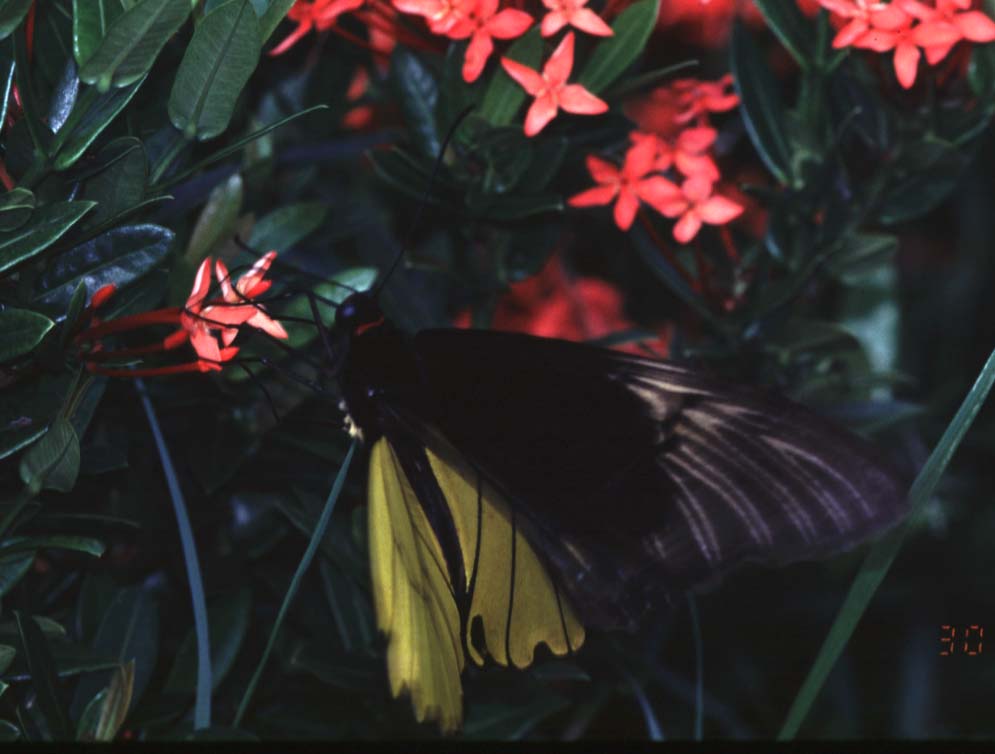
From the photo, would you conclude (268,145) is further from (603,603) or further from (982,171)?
(982,171)

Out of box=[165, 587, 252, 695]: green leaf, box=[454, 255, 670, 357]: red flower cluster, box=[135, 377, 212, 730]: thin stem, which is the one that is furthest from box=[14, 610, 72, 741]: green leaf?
box=[454, 255, 670, 357]: red flower cluster

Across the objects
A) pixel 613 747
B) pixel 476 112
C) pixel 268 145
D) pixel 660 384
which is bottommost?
pixel 613 747

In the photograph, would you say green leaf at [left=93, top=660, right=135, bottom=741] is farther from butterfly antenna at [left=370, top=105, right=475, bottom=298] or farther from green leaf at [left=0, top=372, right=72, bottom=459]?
butterfly antenna at [left=370, top=105, right=475, bottom=298]

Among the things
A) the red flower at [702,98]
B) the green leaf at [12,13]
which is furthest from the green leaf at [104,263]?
the red flower at [702,98]

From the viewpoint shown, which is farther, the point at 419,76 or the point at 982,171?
the point at 982,171

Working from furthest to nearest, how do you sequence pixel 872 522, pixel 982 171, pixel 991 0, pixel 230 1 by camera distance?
pixel 982 171 → pixel 991 0 → pixel 872 522 → pixel 230 1

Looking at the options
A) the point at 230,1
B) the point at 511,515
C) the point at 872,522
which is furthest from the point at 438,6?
the point at 872,522

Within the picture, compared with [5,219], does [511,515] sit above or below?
below
